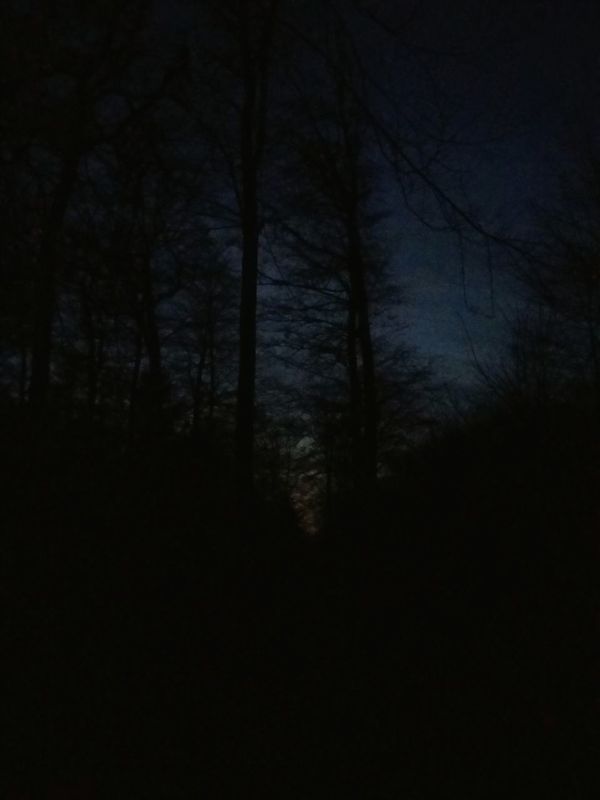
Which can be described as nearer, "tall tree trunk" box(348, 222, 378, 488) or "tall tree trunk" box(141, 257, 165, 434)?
"tall tree trunk" box(141, 257, 165, 434)

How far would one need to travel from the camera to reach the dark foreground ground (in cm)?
356


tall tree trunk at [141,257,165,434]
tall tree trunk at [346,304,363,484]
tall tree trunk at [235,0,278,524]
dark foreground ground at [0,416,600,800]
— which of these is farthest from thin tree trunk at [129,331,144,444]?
dark foreground ground at [0,416,600,800]

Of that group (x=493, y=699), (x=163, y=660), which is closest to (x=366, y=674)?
(x=493, y=699)

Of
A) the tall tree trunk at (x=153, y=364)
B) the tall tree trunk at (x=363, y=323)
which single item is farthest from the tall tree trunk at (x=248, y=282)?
the tall tree trunk at (x=363, y=323)

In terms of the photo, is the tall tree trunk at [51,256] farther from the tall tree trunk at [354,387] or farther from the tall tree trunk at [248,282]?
the tall tree trunk at [354,387]

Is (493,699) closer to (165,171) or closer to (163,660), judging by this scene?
(163,660)

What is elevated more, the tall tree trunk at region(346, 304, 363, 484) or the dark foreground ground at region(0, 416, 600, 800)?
the tall tree trunk at region(346, 304, 363, 484)

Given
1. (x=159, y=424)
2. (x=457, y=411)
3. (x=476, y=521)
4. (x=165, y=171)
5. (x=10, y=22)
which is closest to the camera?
(x=476, y=521)

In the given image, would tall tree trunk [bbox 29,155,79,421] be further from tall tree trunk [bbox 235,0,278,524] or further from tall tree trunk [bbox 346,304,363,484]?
tall tree trunk [bbox 346,304,363,484]

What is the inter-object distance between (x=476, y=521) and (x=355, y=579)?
151cm

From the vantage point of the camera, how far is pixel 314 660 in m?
5.03

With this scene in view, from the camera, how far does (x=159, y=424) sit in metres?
11.9

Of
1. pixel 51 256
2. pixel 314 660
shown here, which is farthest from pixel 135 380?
pixel 314 660

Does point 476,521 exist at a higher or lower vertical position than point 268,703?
higher
